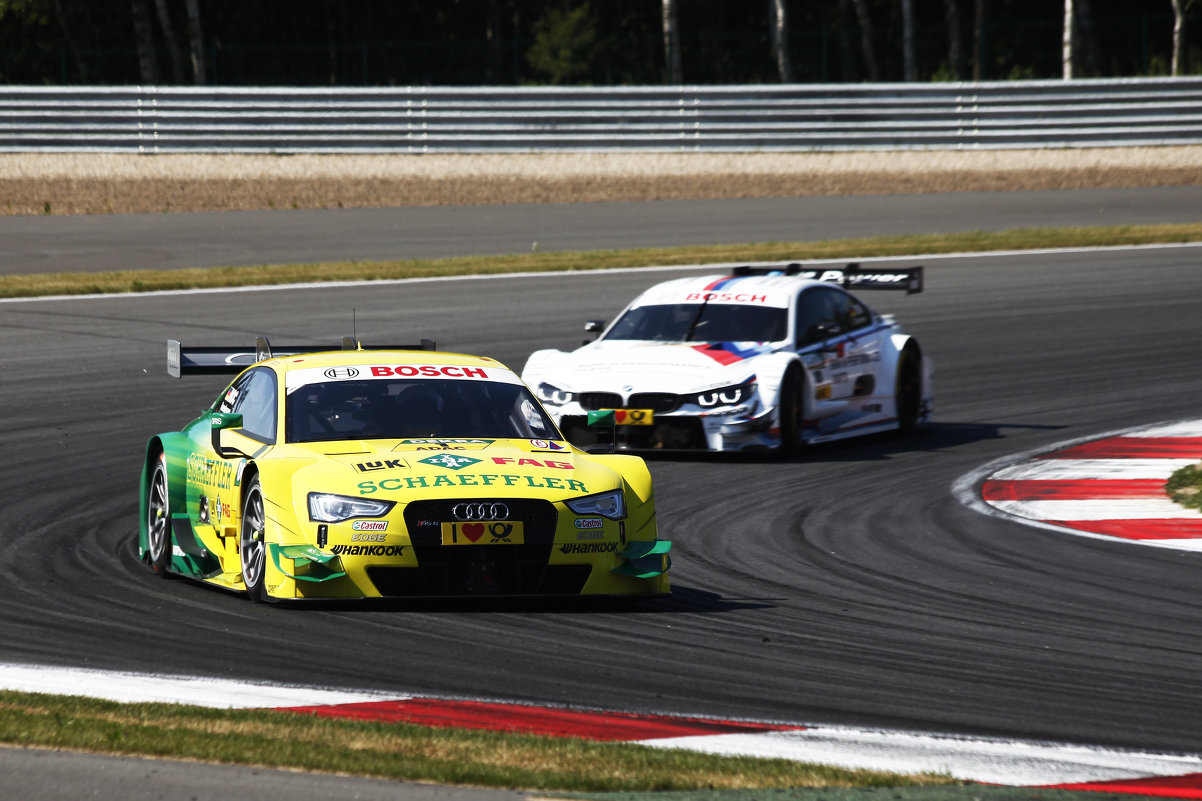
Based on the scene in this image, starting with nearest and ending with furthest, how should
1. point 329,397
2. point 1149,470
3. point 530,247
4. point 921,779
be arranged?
point 921,779, point 329,397, point 1149,470, point 530,247

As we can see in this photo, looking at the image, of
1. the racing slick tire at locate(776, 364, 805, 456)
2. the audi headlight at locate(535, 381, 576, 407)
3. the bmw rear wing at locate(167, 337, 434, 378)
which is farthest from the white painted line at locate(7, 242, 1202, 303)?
the bmw rear wing at locate(167, 337, 434, 378)

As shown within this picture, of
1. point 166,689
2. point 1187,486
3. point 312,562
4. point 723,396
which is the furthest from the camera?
point 723,396

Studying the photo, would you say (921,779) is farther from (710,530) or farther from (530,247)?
(530,247)

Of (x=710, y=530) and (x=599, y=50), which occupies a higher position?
(x=599, y=50)

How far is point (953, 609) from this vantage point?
823 cm

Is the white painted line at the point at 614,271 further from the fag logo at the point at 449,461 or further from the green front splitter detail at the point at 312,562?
the green front splitter detail at the point at 312,562

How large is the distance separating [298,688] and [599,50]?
1293 inches

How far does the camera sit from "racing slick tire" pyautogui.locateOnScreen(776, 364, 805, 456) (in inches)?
532

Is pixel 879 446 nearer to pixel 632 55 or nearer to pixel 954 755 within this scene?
pixel 954 755

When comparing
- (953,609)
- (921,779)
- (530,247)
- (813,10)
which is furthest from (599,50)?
(921,779)

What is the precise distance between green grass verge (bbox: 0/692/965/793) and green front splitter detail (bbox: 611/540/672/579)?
2547 millimetres

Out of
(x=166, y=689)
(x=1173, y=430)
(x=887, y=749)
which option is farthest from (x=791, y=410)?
(x=887, y=749)

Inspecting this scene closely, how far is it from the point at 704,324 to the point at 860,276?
1796 mm

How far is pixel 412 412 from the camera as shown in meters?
8.88
